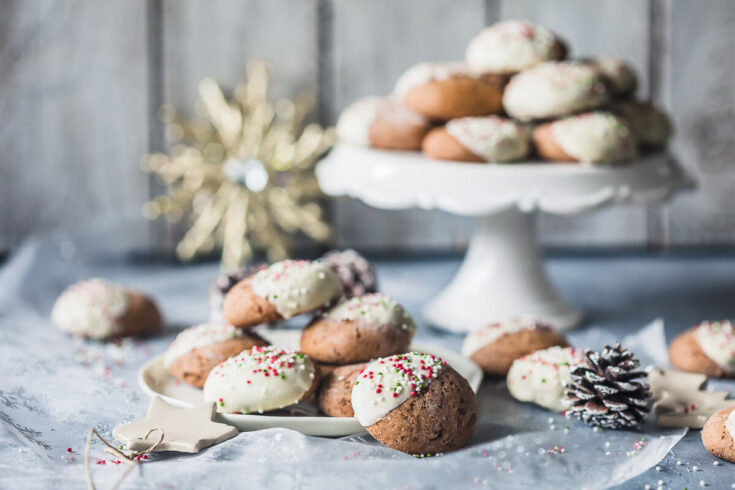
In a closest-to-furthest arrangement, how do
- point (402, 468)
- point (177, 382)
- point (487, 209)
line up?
point (402, 468), point (177, 382), point (487, 209)

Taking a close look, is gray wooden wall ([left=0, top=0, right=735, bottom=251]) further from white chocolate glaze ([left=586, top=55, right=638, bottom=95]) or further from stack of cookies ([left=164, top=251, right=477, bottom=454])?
stack of cookies ([left=164, top=251, right=477, bottom=454])

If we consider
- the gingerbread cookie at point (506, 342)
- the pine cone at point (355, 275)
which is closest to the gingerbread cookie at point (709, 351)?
the gingerbread cookie at point (506, 342)

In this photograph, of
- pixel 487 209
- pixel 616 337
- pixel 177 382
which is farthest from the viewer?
pixel 616 337

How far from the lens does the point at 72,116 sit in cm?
208

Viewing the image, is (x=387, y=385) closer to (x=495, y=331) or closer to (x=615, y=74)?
(x=495, y=331)

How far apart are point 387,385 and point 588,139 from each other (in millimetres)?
596

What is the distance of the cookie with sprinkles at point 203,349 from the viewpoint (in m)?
1.21

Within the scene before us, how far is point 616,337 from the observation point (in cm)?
158

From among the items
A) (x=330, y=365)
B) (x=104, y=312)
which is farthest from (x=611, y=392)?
(x=104, y=312)

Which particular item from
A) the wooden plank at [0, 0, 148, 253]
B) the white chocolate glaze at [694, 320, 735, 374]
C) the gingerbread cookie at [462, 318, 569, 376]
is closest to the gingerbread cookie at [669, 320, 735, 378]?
the white chocolate glaze at [694, 320, 735, 374]

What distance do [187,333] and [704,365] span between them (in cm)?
74

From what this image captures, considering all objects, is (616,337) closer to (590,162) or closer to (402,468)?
(590,162)

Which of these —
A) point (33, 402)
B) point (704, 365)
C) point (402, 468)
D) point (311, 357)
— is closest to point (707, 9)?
point (704, 365)

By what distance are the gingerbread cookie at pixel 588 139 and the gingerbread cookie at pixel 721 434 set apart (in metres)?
0.50
